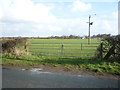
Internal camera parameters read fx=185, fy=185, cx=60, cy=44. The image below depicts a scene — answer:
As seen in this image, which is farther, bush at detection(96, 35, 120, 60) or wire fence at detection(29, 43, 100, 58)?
wire fence at detection(29, 43, 100, 58)

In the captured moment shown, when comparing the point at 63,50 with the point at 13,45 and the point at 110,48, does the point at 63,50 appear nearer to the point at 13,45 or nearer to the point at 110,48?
the point at 13,45

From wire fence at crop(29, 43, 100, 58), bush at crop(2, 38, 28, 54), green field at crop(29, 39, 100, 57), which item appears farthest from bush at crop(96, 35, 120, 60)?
bush at crop(2, 38, 28, 54)

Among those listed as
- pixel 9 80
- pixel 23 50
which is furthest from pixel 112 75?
pixel 23 50

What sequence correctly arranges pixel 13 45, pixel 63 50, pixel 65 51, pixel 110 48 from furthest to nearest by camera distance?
pixel 63 50, pixel 65 51, pixel 13 45, pixel 110 48

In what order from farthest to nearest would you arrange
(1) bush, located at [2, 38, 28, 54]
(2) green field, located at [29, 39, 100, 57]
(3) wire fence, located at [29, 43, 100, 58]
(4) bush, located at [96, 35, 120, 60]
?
(1) bush, located at [2, 38, 28, 54], (2) green field, located at [29, 39, 100, 57], (3) wire fence, located at [29, 43, 100, 58], (4) bush, located at [96, 35, 120, 60]

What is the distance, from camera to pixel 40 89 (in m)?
6.66

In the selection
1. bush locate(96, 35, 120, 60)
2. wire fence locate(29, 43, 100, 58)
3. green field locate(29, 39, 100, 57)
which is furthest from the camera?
green field locate(29, 39, 100, 57)

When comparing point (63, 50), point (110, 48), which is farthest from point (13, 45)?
point (110, 48)

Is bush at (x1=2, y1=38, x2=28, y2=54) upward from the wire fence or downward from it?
upward

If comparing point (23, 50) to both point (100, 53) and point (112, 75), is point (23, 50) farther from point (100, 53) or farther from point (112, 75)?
point (112, 75)

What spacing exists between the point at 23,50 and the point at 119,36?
346 inches

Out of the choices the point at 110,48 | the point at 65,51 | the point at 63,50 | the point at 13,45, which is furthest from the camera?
the point at 63,50

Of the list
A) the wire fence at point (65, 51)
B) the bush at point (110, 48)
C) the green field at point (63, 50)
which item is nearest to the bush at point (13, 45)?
the green field at point (63, 50)

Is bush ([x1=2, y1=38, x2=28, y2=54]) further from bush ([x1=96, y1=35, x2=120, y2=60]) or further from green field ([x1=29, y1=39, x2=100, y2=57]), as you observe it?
bush ([x1=96, y1=35, x2=120, y2=60])
